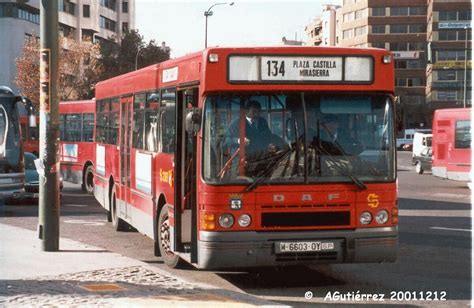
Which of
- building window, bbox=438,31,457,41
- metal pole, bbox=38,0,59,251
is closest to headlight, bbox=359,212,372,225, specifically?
metal pole, bbox=38,0,59,251

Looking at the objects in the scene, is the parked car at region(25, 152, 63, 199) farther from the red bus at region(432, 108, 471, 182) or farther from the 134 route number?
the red bus at region(432, 108, 471, 182)

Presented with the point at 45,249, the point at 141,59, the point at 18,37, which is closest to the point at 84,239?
the point at 45,249

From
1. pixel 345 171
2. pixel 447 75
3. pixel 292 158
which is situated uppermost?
pixel 447 75

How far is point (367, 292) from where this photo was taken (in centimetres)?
991

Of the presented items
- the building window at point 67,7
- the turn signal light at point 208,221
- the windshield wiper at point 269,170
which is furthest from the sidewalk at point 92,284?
the building window at point 67,7

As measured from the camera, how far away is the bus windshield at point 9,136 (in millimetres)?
21109

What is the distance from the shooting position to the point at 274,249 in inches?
382

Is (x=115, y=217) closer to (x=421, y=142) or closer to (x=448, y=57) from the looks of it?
(x=421, y=142)

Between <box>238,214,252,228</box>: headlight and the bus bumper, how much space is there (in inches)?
3.9

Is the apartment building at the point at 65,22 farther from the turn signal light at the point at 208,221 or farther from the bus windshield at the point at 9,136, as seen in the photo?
the turn signal light at the point at 208,221

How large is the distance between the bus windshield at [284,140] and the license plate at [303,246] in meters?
0.71

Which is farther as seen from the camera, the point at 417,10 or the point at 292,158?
the point at 417,10

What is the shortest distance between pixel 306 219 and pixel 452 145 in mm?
22275

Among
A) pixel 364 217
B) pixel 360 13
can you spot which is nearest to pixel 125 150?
pixel 364 217
